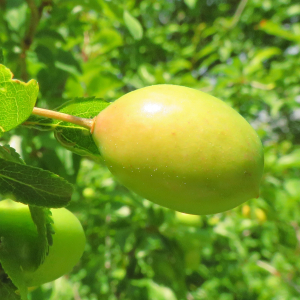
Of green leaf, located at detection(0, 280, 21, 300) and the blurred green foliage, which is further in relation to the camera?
the blurred green foliage

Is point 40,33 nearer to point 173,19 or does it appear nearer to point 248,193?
point 248,193

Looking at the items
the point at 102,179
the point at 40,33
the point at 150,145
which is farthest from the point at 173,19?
the point at 150,145

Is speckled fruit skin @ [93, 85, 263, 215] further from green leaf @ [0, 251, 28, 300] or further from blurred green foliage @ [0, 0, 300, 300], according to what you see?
blurred green foliage @ [0, 0, 300, 300]

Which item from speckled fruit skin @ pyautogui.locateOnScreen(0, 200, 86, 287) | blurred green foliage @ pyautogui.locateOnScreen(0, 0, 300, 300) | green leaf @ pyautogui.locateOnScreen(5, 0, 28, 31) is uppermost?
green leaf @ pyautogui.locateOnScreen(5, 0, 28, 31)

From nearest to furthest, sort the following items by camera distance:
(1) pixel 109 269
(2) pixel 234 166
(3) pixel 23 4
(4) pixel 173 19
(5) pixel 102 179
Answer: (2) pixel 234 166 → (3) pixel 23 4 → (1) pixel 109 269 → (5) pixel 102 179 → (4) pixel 173 19

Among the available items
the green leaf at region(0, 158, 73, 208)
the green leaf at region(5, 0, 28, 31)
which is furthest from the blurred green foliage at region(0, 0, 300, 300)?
the green leaf at region(0, 158, 73, 208)

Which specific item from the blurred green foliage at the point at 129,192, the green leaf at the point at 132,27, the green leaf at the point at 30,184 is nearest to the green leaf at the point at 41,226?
the green leaf at the point at 30,184
